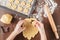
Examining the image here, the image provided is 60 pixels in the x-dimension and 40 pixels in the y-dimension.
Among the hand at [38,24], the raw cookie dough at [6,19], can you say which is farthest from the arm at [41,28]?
the raw cookie dough at [6,19]

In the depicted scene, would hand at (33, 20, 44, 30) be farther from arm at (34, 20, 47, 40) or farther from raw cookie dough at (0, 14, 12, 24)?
raw cookie dough at (0, 14, 12, 24)

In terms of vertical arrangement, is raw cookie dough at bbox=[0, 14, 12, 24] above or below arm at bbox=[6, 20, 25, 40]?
above

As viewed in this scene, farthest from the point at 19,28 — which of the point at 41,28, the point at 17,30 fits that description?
the point at 41,28

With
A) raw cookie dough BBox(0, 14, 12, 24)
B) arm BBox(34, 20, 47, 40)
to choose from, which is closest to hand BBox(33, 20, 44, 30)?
arm BBox(34, 20, 47, 40)

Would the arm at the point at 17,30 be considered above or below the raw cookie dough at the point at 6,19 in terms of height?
below

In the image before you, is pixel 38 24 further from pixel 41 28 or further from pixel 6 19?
pixel 6 19

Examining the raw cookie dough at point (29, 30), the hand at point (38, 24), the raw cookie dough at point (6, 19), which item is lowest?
the raw cookie dough at point (29, 30)

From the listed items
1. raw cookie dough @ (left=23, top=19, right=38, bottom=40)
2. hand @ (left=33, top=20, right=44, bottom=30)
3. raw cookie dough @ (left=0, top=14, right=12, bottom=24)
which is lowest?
raw cookie dough @ (left=23, top=19, right=38, bottom=40)

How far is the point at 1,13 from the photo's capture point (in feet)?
4.11

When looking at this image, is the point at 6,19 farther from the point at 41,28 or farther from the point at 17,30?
the point at 41,28

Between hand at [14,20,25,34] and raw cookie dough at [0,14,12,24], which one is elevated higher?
raw cookie dough at [0,14,12,24]

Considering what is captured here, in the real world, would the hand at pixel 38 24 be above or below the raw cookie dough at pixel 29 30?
above

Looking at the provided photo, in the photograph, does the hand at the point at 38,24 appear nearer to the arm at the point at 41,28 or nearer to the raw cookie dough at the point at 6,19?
the arm at the point at 41,28

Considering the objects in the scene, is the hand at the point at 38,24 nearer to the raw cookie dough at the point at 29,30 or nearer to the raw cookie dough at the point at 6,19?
the raw cookie dough at the point at 29,30
